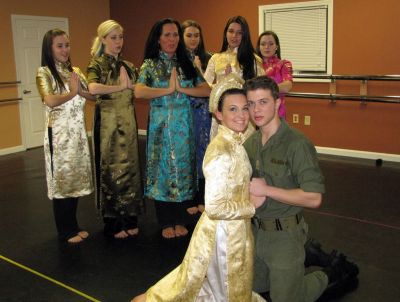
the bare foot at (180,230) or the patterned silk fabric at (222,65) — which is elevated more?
the patterned silk fabric at (222,65)

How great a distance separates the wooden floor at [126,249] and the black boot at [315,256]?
236mm

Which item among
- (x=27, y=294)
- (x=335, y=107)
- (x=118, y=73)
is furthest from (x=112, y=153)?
(x=335, y=107)

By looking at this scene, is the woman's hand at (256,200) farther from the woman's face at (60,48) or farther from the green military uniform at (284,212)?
the woman's face at (60,48)

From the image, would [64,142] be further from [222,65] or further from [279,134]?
[279,134]

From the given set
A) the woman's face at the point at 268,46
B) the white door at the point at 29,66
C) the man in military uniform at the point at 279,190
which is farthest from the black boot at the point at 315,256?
the white door at the point at 29,66

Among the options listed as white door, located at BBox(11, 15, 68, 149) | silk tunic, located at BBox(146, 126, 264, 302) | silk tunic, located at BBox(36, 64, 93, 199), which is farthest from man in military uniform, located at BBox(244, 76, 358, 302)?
white door, located at BBox(11, 15, 68, 149)

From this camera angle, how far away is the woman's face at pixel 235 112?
2.12 meters

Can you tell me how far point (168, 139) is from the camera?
11.4 ft

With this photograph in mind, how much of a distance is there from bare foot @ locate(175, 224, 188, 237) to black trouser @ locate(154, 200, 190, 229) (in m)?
0.04

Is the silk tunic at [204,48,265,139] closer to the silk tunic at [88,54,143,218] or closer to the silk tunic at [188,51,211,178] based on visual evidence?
the silk tunic at [188,51,211,178]

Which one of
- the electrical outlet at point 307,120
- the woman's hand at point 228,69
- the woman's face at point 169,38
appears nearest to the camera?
the woman's face at point 169,38

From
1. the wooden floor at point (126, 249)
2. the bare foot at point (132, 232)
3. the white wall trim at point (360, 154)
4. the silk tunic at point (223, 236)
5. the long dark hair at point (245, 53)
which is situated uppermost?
the long dark hair at point (245, 53)

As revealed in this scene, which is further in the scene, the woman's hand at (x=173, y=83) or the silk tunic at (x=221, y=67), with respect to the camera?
the silk tunic at (x=221, y=67)

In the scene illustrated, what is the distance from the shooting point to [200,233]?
2.18 metres
